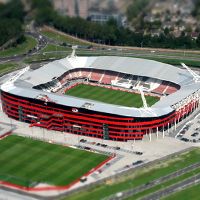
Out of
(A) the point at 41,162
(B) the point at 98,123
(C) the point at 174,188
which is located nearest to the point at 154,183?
(C) the point at 174,188

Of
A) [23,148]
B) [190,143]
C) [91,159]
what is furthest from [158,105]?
[23,148]

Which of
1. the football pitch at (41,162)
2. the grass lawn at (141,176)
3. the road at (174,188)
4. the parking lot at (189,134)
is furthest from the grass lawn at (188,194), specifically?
the parking lot at (189,134)

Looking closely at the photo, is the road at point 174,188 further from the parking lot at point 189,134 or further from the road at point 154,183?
the parking lot at point 189,134

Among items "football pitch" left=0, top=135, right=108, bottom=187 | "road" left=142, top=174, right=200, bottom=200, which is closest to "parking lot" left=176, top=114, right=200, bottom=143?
"road" left=142, top=174, right=200, bottom=200

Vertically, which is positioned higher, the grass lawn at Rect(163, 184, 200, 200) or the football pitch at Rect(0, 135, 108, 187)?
the football pitch at Rect(0, 135, 108, 187)

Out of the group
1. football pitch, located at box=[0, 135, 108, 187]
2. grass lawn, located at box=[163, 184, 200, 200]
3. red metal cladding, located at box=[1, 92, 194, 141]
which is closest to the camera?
grass lawn, located at box=[163, 184, 200, 200]

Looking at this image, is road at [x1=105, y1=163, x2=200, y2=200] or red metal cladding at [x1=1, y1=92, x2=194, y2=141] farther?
red metal cladding at [x1=1, y1=92, x2=194, y2=141]

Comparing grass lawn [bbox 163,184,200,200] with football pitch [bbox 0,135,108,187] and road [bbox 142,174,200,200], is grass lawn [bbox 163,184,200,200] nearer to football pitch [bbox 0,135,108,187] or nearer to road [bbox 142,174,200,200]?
road [bbox 142,174,200,200]
